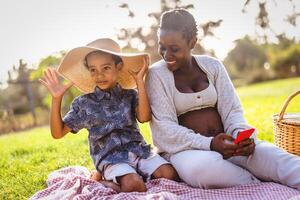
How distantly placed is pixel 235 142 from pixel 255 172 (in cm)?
37

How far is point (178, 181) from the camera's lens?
10.9 ft

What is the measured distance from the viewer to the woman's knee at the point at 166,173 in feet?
10.8

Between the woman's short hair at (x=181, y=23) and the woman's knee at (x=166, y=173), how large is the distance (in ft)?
3.38

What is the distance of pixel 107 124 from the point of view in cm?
343

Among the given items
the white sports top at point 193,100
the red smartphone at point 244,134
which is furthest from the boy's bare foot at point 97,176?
the red smartphone at point 244,134

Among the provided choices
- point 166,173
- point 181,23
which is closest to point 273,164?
point 166,173

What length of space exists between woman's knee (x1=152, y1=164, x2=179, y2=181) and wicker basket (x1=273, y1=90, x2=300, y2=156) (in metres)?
1.15

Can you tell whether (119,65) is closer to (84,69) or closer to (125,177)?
(84,69)

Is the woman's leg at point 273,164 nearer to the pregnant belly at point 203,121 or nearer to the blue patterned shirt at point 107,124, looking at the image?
the pregnant belly at point 203,121

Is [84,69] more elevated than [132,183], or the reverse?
[84,69]


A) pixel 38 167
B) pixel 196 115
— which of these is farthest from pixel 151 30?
pixel 196 115

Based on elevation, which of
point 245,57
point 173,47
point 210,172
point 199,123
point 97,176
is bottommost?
point 245,57

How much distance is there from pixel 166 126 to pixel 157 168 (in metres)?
0.33

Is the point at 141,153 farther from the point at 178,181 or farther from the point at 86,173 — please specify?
the point at 86,173
